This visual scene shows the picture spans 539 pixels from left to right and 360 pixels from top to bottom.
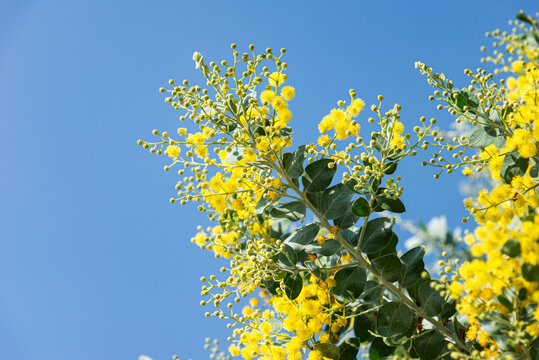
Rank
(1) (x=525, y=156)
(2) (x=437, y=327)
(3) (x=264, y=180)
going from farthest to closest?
(3) (x=264, y=180)
(2) (x=437, y=327)
(1) (x=525, y=156)

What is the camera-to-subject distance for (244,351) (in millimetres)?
2229

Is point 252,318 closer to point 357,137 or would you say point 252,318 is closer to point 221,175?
point 221,175

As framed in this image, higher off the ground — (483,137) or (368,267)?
(483,137)

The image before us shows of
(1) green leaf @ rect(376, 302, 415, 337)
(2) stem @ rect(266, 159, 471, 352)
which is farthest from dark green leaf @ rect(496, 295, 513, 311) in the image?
(1) green leaf @ rect(376, 302, 415, 337)

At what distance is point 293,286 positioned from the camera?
210 centimetres

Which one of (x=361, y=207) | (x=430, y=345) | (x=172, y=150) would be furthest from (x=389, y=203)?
(x=172, y=150)

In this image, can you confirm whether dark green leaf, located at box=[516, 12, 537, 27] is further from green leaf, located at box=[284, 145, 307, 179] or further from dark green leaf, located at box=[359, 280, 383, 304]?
dark green leaf, located at box=[359, 280, 383, 304]

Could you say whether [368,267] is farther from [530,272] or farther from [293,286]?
[530,272]

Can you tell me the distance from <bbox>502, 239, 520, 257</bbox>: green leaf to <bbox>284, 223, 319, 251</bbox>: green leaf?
804mm

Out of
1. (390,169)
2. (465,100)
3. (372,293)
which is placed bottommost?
(372,293)

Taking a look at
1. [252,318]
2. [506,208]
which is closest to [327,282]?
[252,318]

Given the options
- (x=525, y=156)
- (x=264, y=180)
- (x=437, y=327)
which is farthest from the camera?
(x=264, y=180)

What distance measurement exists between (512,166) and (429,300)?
23.3 inches

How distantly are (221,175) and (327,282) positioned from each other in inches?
24.5
